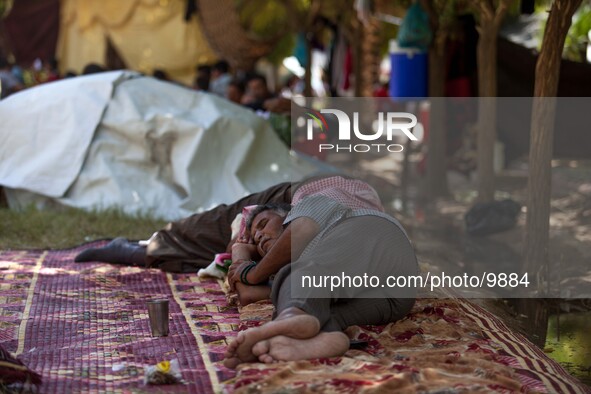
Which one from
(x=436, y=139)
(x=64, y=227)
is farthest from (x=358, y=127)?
(x=436, y=139)

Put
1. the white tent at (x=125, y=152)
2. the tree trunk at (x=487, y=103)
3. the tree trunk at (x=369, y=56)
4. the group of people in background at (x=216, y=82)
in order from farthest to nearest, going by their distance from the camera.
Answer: the tree trunk at (x=369, y=56), the group of people in background at (x=216, y=82), the white tent at (x=125, y=152), the tree trunk at (x=487, y=103)

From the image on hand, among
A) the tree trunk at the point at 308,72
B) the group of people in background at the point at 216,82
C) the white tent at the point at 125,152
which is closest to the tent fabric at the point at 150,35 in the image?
the group of people in background at the point at 216,82

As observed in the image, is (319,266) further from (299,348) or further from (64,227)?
(64,227)

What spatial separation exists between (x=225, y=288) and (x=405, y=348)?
1.60 metres

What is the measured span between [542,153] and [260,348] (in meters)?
3.06

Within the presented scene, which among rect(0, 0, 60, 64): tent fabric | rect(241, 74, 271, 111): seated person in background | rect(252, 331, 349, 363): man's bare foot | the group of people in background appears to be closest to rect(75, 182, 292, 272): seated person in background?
rect(252, 331, 349, 363): man's bare foot

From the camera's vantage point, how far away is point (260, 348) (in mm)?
3650

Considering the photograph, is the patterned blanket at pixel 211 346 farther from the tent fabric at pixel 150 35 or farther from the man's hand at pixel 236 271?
the tent fabric at pixel 150 35

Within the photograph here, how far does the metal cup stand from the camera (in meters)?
4.23

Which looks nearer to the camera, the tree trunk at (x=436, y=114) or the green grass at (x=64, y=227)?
the green grass at (x=64, y=227)

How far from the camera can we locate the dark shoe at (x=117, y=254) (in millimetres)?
6188

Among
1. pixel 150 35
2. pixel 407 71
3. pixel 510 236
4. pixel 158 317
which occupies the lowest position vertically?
pixel 510 236

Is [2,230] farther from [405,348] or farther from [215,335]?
[405,348]

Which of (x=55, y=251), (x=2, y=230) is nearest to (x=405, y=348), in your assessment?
(x=55, y=251)
